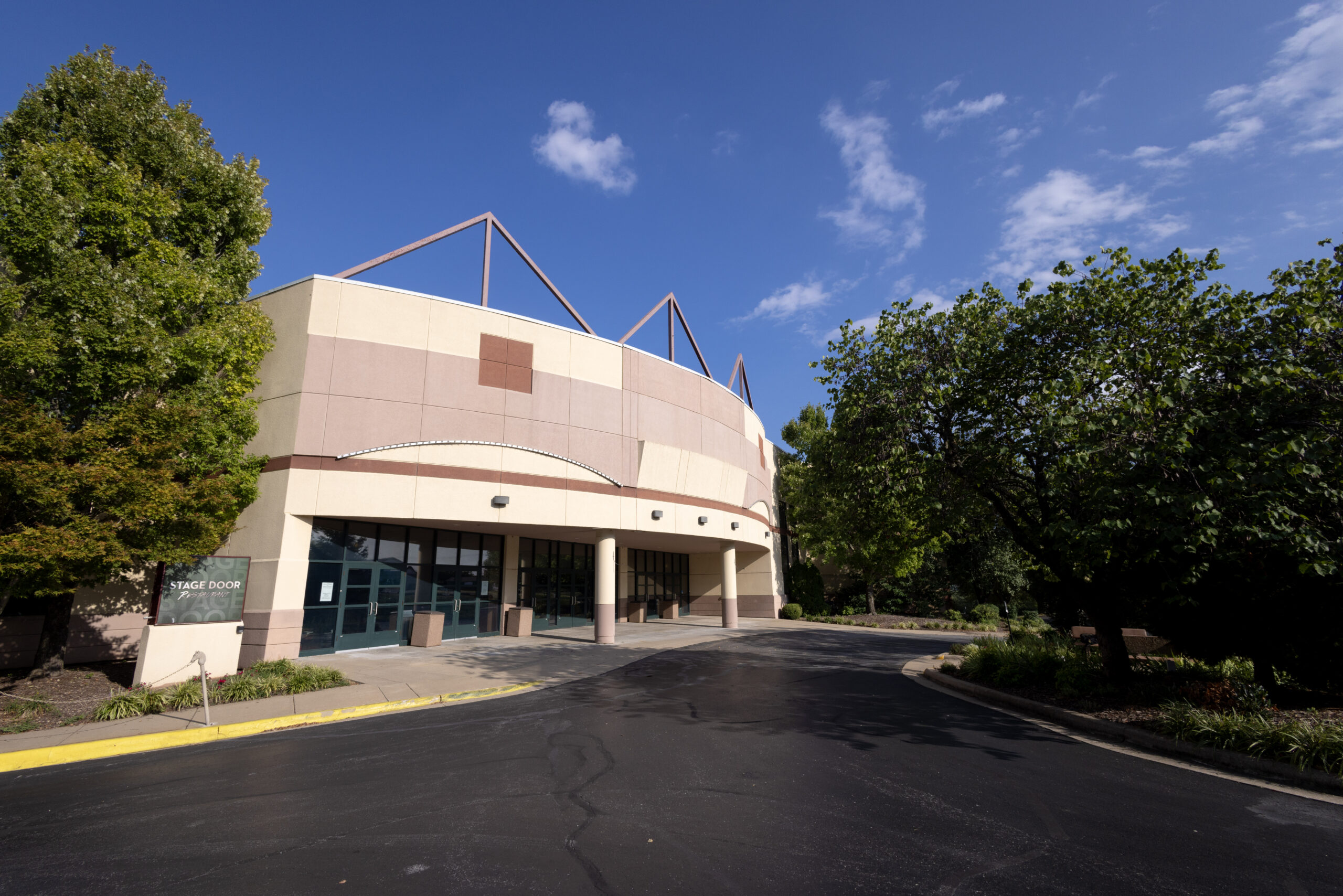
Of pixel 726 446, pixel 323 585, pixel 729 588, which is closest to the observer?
pixel 323 585

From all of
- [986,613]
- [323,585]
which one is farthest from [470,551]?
[986,613]

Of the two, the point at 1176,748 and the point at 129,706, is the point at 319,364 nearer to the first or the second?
the point at 129,706

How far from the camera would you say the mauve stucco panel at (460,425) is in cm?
1814

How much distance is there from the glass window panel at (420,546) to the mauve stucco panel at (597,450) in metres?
5.47

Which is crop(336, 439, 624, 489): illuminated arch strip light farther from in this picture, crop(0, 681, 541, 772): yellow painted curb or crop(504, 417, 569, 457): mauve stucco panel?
crop(0, 681, 541, 772): yellow painted curb

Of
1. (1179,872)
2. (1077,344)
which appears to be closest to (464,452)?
(1077,344)

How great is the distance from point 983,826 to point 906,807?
2.22 ft

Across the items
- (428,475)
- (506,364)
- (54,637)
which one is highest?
(506,364)

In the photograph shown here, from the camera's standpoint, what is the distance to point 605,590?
831 inches

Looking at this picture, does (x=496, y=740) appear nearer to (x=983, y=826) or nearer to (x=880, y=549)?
(x=983, y=826)

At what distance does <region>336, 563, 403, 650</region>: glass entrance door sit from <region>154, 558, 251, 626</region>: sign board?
3.80 metres

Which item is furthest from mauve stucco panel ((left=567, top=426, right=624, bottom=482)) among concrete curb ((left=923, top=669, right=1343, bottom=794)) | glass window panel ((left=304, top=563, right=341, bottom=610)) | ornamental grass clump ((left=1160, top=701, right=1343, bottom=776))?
ornamental grass clump ((left=1160, top=701, right=1343, bottom=776))

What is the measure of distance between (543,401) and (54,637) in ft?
41.7

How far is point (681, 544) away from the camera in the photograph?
28.5 meters
